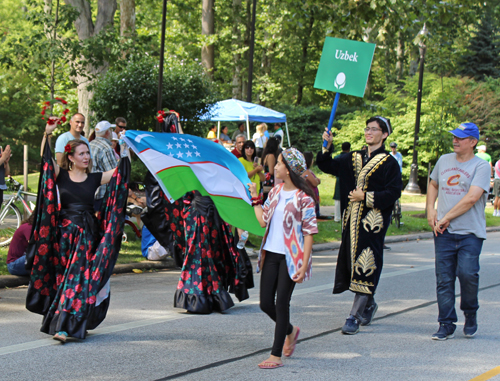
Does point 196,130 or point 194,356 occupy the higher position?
point 196,130

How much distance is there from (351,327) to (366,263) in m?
0.64

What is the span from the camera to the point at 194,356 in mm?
5004

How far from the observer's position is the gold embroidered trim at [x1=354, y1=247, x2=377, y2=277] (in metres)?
5.89

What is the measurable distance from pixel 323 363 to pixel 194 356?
1072 millimetres

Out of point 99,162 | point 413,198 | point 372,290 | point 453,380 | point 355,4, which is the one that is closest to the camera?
point 453,380

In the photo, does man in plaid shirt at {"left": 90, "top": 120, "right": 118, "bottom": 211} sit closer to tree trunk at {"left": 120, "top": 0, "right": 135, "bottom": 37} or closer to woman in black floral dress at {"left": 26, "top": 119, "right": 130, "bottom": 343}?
woman in black floral dress at {"left": 26, "top": 119, "right": 130, "bottom": 343}

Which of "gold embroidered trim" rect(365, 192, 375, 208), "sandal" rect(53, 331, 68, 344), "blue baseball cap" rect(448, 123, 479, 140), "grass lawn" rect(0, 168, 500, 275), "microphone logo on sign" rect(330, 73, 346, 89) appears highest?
"microphone logo on sign" rect(330, 73, 346, 89)

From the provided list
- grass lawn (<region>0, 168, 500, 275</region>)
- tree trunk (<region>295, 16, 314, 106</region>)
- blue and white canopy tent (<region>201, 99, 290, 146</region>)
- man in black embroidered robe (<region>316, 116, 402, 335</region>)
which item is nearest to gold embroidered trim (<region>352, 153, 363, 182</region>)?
man in black embroidered robe (<region>316, 116, 402, 335</region>)

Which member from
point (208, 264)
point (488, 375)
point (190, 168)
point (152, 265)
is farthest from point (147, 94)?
point (488, 375)

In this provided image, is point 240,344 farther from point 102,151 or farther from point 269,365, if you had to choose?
point 102,151

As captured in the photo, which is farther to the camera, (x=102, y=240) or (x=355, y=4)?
(x=355, y=4)

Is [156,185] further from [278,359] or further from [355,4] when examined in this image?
[355,4]

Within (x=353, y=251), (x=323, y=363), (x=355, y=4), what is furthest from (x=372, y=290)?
(x=355, y=4)

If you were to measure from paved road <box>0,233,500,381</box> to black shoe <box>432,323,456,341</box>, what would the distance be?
7 centimetres
